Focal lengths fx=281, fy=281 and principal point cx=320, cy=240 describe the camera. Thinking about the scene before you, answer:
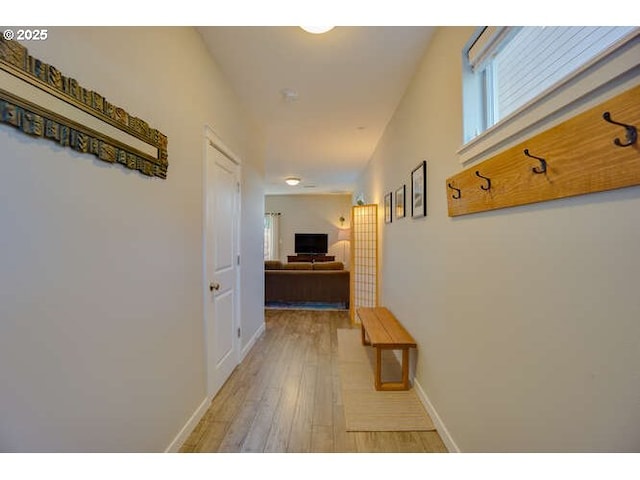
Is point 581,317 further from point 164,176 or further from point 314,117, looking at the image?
point 314,117

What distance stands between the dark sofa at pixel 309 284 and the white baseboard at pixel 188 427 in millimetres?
3286

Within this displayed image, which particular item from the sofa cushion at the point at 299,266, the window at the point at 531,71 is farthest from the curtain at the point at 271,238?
the window at the point at 531,71

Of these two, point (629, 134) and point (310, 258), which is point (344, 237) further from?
point (629, 134)

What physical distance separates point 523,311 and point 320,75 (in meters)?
2.27

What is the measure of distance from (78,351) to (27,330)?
21cm

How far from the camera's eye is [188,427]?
1766 mm

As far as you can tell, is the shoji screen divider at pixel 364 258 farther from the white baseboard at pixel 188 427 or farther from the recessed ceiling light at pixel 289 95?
the white baseboard at pixel 188 427

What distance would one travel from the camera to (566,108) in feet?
2.76

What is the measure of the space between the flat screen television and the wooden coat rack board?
25.5 feet
